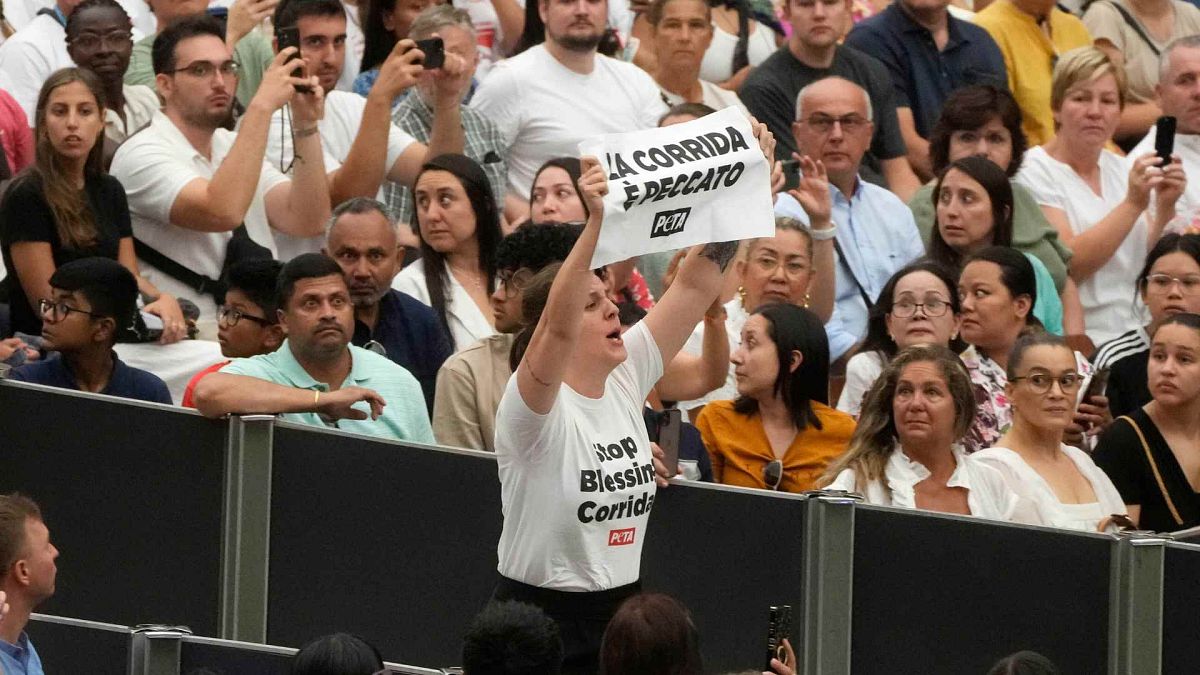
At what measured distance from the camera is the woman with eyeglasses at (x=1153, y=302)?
8.72 m

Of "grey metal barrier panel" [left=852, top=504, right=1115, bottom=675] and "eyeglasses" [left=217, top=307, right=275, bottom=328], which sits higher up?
"eyeglasses" [left=217, top=307, right=275, bottom=328]

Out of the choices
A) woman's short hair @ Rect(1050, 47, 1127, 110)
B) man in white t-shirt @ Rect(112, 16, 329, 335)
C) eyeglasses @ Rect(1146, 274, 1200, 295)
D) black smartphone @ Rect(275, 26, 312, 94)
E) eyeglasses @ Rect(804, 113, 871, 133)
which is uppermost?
woman's short hair @ Rect(1050, 47, 1127, 110)

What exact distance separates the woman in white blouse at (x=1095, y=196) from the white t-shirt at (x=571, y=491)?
15.4 feet

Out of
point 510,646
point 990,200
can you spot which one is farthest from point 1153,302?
point 510,646

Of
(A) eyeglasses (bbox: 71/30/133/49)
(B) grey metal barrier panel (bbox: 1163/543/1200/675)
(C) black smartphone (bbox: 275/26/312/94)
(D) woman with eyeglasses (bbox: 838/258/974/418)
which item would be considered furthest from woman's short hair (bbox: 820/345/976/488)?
(A) eyeglasses (bbox: 71/30/133/49)

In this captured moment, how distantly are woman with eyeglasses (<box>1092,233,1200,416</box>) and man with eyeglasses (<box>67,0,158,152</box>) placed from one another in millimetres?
3984

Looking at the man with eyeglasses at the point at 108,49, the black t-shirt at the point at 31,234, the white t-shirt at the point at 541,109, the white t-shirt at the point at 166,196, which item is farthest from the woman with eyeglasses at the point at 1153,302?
the man with eyeglasses at the point at 108,49

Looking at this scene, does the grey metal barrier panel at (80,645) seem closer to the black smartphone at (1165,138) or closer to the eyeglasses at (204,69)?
the eyeglasses at (204,69)

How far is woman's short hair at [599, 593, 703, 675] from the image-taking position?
490cm

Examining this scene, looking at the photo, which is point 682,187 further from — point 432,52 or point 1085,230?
point 1085,230

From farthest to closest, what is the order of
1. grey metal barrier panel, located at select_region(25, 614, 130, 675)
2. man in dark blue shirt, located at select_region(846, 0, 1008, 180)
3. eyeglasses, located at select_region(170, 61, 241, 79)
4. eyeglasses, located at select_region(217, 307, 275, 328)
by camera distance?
man in dark blue shirt, located at select_region(846, 0, 1008, 180) < eyeglasses, located at select_region(170, 61, 241, 79) < eyeglasses, located at select_region(217, 307, 275, 328) < grey metal barrier panel, located at select_region(25, 614, 130, 675)

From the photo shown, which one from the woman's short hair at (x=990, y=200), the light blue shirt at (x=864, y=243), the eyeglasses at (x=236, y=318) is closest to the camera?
the eyeglasses at (x=236, y=318)

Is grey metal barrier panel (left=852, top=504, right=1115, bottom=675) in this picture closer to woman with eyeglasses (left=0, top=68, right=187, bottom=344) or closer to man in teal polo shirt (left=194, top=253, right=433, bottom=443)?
man in teal polo shirt (left=194, top=253, right=433, bottom=443)

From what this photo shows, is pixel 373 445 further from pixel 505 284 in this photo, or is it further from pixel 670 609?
pixel 670 609
